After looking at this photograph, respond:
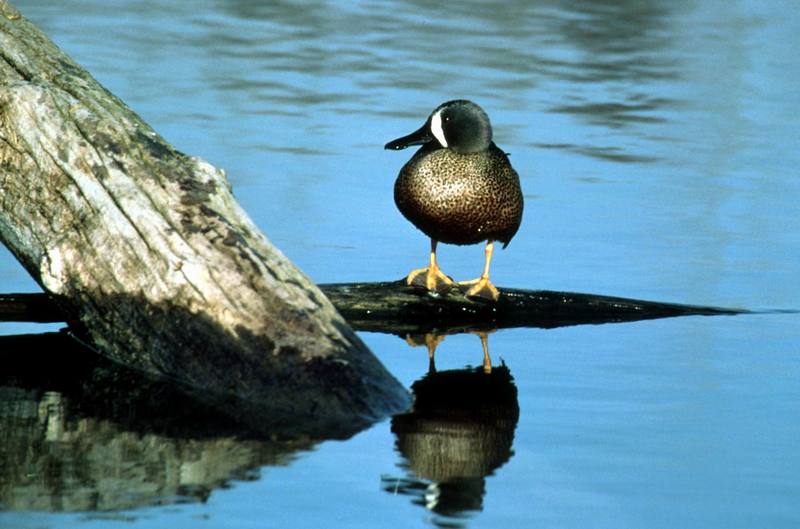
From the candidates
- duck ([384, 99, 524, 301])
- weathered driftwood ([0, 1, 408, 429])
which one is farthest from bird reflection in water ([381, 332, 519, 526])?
duck ([384, 99, 524, 301])

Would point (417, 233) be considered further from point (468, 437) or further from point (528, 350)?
point (468, 437)

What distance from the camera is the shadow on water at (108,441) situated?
14.0 feet

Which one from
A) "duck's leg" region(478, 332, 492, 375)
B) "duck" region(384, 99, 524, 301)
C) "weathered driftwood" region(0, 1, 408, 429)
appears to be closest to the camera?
"weathered driftwood" region(0, 1, 408, 429)

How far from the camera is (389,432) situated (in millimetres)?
4863

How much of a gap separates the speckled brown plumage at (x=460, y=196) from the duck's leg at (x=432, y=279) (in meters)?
0.18

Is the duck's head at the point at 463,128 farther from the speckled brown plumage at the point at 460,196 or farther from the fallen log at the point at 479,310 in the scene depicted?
the fallen log at the point at 479,310

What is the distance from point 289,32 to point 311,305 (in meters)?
10.1

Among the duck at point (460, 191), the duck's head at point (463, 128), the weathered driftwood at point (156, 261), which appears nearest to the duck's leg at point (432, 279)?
the duck at point (460, 191)

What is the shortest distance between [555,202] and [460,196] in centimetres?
206

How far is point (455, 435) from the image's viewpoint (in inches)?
194

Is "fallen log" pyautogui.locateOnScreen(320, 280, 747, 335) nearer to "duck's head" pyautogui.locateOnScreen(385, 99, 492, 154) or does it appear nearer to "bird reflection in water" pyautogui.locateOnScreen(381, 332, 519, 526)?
"bird reflection in water" pyautogui.locateOnScreen(381, 332, 519, 526)

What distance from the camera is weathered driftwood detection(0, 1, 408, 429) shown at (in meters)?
5.01

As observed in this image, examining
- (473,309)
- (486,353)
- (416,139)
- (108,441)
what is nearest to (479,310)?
(473,309)

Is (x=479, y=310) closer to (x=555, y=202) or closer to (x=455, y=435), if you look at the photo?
(x=455, y=435)
